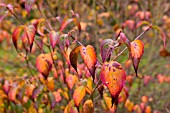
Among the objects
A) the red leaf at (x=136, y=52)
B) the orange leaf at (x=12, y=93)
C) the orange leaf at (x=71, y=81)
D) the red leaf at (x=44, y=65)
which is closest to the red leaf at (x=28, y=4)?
the red leaf at (x=44, y=65)

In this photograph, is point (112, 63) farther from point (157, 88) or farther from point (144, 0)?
point (157, 88)

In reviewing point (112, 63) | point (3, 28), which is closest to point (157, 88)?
point (3, 28)

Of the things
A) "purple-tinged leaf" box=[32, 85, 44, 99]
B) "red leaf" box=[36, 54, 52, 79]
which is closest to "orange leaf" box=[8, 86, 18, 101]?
"purple-tinged leaf" box=[32, 85, 44, 99]

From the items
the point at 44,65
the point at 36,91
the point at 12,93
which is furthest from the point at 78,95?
the point at 12,93

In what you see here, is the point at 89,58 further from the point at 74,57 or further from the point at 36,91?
the point at 36,91

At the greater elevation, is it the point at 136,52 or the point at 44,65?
the point at 44,65

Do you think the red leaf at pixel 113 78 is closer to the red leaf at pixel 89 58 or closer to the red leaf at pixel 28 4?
the red leaf at pixel 89 58

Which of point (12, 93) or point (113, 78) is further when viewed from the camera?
point (12, 93)

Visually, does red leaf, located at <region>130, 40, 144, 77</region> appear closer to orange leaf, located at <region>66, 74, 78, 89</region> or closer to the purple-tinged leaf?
orange leaf, located at <region>66, 74, 78, 89</region>
